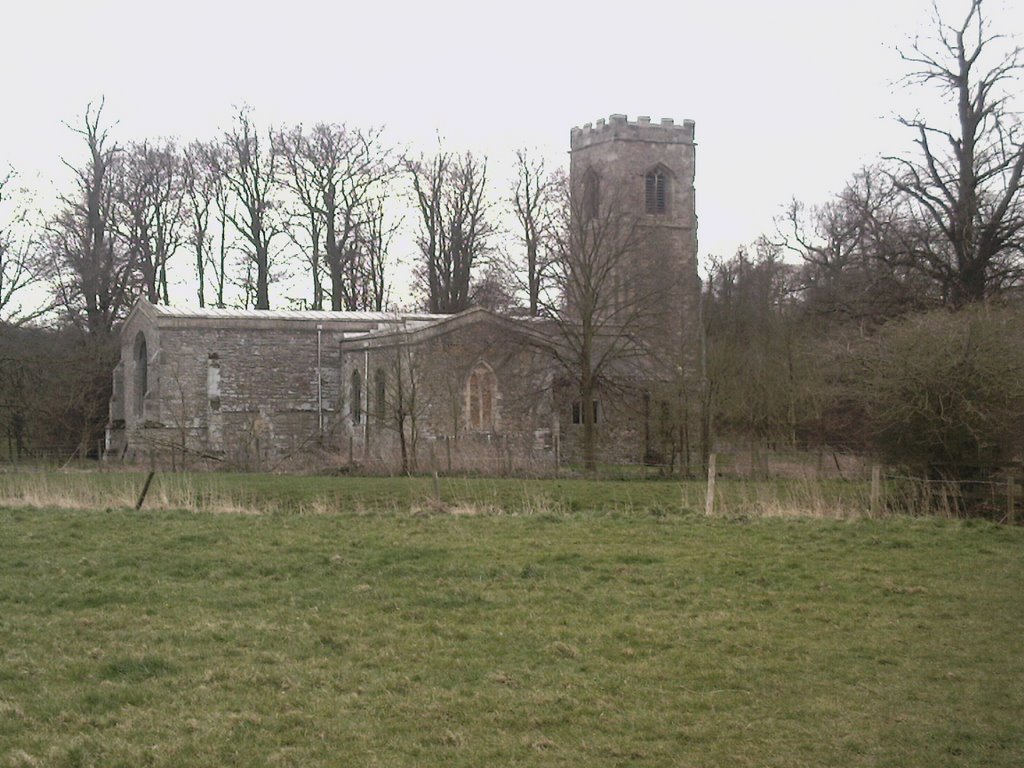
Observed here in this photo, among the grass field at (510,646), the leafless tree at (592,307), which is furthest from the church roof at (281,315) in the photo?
the grass field at (510,646)

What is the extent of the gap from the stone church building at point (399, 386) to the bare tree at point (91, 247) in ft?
21.5

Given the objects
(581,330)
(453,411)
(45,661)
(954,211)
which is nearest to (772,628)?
(45,661)

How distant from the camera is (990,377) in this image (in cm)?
1830

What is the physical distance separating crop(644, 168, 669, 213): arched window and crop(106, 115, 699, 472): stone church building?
4.99 meters

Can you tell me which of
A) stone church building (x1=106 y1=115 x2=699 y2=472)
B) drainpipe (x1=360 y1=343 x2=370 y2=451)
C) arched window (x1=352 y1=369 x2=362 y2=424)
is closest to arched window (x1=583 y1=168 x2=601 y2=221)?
stone church building (x1=106 y1=115 x2=699 y2=472)

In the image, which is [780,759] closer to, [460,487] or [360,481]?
[460,487]

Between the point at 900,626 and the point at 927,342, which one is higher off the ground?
the point at 927,342

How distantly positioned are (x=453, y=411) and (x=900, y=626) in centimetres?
2261

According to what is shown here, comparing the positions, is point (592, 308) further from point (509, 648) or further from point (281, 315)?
point (509, 648)

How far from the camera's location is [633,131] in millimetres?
43375

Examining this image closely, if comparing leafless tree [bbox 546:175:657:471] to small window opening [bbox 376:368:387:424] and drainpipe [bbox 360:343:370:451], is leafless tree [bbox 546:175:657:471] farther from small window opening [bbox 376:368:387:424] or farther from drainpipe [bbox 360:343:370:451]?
drainpipe [bbox 360:343:370:451]

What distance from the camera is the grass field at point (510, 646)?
6.57 m

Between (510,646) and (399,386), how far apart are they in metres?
20.0

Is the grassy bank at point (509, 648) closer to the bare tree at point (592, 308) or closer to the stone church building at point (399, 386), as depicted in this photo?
the stone church building at point (399, 386)
